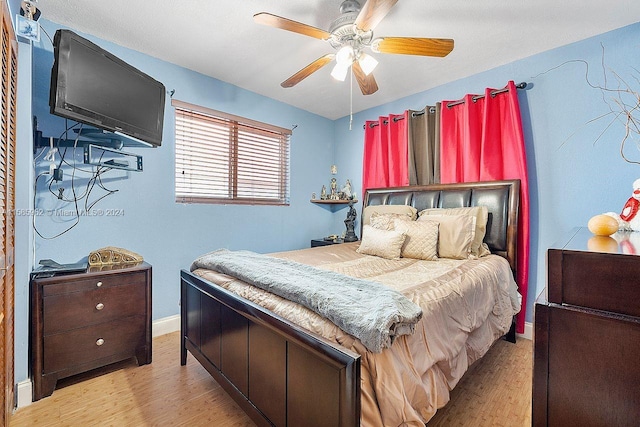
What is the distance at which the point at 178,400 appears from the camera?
1.74 m

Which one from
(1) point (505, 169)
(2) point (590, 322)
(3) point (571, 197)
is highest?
(1) point (505, 169)

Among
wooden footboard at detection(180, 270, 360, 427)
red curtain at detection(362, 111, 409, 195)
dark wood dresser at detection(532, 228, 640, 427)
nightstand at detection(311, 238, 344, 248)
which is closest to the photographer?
dark wood dresser at detection(532, 228, 640, 427)

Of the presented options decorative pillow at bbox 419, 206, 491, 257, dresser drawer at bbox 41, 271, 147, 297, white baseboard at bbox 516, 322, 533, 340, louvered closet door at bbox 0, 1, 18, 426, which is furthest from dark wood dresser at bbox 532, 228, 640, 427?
dresser drawer at bbox 41, 271, 147, 297

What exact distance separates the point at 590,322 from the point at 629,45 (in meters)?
2.59

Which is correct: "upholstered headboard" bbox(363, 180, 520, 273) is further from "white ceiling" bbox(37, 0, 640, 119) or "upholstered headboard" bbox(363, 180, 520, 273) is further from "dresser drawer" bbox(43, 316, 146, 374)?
"dresser drawer" bbox(43, 316, 146, 374)

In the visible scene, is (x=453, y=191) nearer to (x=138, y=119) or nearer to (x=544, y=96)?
(x=544, y=96)

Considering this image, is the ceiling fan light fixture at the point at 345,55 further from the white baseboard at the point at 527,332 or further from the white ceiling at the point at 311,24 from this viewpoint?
the white baseboard at the point at 527,332

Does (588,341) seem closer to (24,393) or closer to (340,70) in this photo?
(340,70)

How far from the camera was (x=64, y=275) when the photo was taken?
186 centimetres

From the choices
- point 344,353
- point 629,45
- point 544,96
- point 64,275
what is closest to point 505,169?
point 544,96

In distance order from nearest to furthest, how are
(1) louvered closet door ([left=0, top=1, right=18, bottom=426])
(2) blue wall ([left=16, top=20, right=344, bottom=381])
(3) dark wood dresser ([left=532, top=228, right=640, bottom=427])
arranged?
1. (3) dark wood dresser ([left=532, top=228, right=640, bottom=427])
2. (1) louvered closet door ([left=0, top=1, right=18, bottom=426])
3. (2) blue wall ([left=16, top=20, right=344, bottom=381])

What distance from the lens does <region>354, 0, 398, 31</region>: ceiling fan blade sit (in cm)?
140

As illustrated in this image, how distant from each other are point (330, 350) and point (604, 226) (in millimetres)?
1137

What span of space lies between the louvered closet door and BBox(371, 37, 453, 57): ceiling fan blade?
1.90 metres
